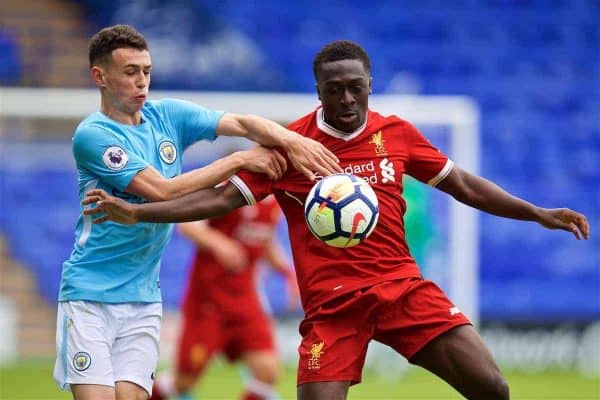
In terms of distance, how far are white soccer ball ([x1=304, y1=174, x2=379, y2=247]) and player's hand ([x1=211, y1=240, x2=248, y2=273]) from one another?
3.10 metres

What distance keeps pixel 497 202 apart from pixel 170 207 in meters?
1.63

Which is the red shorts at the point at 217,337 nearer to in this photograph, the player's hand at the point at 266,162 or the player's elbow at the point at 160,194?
the player's hand at the point at 266,162

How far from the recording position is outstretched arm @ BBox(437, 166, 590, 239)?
5.98 m

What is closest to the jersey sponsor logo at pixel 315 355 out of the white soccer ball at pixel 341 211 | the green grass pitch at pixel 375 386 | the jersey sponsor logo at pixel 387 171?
the white soccer ball at pixel 341 211

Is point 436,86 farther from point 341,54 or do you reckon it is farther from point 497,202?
point 341,54

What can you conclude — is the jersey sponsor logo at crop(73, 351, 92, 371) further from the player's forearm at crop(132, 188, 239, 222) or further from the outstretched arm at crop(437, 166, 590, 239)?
the outstretched arm at crop(437, 166, 590, 239)

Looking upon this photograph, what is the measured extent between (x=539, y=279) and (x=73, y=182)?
5823mm

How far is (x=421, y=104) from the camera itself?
13.5m

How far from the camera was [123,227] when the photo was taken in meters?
5.59

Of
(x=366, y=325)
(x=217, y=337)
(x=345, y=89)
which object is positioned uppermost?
(x=345, y=89)

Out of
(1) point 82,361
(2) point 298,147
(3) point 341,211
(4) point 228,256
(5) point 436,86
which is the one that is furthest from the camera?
(5) point 436,86

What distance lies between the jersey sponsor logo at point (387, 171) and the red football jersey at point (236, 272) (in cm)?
330

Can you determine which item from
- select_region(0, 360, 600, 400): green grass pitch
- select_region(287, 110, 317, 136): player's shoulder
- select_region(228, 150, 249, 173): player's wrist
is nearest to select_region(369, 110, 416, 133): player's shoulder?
A: select_region(287, 110, 317, 136): player's shoulder

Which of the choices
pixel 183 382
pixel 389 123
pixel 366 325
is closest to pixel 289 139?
pixel 389 123
